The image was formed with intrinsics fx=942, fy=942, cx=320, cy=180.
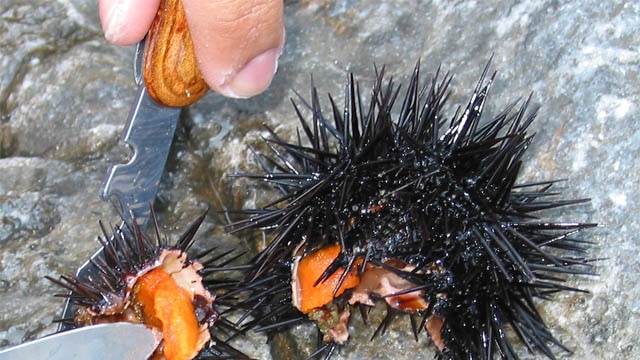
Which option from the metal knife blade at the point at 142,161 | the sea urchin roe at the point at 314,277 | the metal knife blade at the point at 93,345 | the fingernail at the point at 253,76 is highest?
the fingernail at the point at 253,76

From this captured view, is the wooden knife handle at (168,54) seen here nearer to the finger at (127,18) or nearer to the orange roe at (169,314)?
the finger at (127,18)

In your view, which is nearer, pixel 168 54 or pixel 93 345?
pixel 93 345

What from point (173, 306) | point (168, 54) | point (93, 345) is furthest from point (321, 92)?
point (93, 345)

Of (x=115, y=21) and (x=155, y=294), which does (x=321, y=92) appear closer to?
(x=115, y=21)

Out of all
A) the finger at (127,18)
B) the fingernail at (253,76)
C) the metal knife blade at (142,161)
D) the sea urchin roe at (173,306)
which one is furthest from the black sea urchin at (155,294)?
the finger at (127,18)

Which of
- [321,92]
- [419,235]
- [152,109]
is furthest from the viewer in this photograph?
[321,92]

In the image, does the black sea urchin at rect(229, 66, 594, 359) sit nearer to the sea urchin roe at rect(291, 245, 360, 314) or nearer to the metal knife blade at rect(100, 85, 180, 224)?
the sea urchin roe at rect(291, 245, 360, 314)
